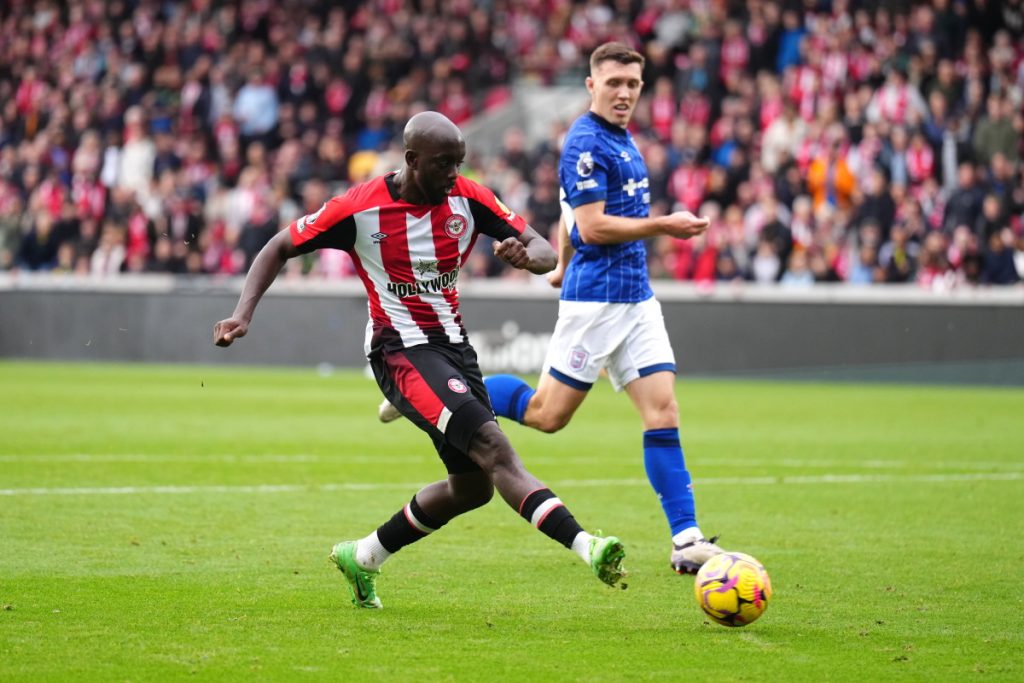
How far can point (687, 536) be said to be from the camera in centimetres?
716

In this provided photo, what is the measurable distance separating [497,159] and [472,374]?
19172mm

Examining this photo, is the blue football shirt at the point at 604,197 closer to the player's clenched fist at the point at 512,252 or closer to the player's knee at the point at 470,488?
the player's clenched fist at the point at 512,252

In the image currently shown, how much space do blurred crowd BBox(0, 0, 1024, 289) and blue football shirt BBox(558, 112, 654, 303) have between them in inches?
427

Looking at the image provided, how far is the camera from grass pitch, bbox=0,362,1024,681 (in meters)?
5.40

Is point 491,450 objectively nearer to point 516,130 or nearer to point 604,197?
point 604,197

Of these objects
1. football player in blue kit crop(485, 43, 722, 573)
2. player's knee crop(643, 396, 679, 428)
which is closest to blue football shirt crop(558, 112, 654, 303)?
football player in blue kit crop(485, 43, 722, 573)

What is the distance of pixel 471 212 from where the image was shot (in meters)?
6.48

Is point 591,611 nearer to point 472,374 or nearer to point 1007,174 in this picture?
point 472,374

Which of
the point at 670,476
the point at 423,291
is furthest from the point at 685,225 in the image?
the point at 670,476

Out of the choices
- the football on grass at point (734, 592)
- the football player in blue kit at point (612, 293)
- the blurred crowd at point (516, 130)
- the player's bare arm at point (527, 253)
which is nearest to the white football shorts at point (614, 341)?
the football player in blue kit at point (612, 293)

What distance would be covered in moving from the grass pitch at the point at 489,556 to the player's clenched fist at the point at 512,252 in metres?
1.41

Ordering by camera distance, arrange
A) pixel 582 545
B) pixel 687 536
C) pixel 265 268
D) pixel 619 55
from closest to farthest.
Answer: pixel 582 545 < pixel 265 268 < pixel 687 536 < pixel 619 55

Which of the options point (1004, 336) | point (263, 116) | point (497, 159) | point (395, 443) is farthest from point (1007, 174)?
point (263, 116)

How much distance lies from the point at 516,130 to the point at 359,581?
20893 millimetres
